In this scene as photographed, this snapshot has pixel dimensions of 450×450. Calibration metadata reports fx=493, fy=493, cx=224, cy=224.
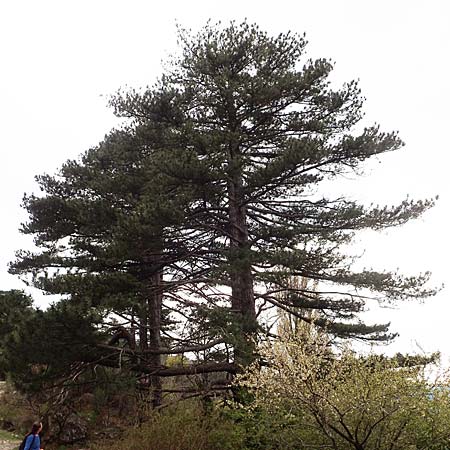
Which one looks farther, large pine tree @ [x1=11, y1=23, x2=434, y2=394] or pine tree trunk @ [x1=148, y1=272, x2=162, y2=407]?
pine tree trunk @ [x1=148, y1=272, x2=162, y2=407]

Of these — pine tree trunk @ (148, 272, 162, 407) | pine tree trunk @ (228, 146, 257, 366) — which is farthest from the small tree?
pine tree trunk @ (148, 272, 162, 407)

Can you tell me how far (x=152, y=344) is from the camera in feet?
43.1

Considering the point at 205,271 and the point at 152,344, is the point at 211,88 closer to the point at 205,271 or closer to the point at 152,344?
the point at 205,271

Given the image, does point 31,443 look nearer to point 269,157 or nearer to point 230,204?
point 230,204

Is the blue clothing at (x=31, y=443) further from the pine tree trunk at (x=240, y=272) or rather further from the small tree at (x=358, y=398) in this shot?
the small tree at (x=358, y=398)

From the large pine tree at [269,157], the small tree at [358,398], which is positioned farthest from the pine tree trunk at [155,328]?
the small tree at [358,398]

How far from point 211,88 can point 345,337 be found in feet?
21.2

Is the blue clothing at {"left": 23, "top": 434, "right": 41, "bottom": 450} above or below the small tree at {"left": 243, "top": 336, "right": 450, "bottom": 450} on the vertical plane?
below

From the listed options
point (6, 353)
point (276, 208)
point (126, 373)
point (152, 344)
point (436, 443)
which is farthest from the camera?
point (152, 344)

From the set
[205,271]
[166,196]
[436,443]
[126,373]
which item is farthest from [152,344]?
[436,443]

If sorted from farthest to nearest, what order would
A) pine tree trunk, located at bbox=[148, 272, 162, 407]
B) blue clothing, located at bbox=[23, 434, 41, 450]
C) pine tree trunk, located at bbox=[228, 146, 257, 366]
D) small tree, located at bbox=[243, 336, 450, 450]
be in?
pine tree trunk, located at bbox=[148, 272, 162, 407], blue clothing, located at bbox=[23, 434, 41, 450], pine tree trunk, located at bbox=[228, 146, 257, 366], small tree, located at bbox=[243, 336, 450, 450]

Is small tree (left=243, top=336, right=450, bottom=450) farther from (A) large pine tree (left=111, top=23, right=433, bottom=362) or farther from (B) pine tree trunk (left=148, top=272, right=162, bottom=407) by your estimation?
(B) pine tree trunk (left=148, top=272, right=162, bottom=407)

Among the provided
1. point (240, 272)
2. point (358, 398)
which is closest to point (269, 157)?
point (240, 272)

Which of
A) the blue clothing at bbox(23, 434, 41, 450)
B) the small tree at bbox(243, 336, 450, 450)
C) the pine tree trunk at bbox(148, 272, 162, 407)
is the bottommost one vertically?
the blue clothing at bbox(23, 434, 41, 450)
